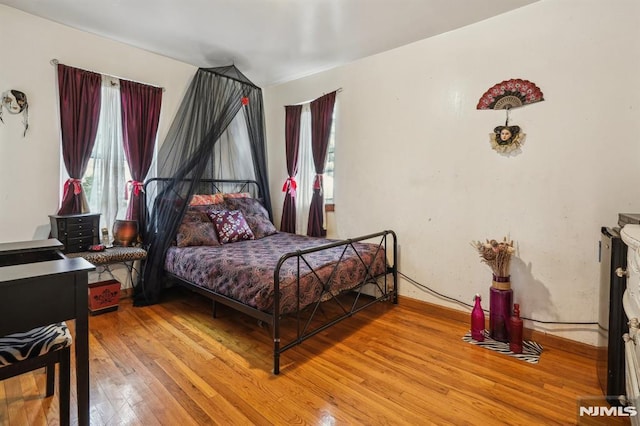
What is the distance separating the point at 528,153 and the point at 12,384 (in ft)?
12.6

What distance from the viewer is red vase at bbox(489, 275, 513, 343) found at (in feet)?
8.07

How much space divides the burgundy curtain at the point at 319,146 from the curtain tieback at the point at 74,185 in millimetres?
2341

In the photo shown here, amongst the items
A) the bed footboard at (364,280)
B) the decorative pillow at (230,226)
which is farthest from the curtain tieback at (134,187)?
the bed footboard at (364,280)

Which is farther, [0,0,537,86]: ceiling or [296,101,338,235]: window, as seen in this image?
[296,101,338,235]: window

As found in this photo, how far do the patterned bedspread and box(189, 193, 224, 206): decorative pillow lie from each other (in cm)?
62

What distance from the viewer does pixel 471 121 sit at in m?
2.76

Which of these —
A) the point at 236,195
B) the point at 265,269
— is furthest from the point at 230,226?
the point at 265,269

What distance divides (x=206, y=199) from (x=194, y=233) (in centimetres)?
59

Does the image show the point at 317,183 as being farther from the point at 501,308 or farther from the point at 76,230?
the point at 76,230

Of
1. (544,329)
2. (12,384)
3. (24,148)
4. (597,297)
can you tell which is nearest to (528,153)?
(597,297)

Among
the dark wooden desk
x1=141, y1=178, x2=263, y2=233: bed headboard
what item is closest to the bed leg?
the dark wooden desk

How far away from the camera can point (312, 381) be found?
195cm

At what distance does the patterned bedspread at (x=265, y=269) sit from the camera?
7.09ft

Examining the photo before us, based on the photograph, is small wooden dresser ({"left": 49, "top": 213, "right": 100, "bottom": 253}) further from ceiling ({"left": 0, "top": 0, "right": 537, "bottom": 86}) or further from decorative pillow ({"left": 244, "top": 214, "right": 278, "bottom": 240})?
ceiling ({"left": 0, "top": 0, "right": 537, "bottom": 86})
